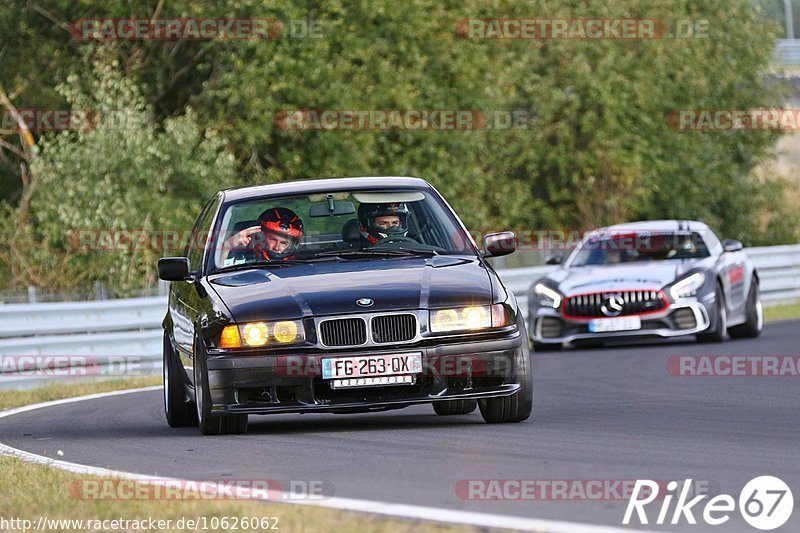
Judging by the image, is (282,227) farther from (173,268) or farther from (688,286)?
(688,286)

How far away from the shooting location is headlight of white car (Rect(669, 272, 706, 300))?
1822 cm

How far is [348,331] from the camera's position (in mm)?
9602

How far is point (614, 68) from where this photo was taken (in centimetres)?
3909

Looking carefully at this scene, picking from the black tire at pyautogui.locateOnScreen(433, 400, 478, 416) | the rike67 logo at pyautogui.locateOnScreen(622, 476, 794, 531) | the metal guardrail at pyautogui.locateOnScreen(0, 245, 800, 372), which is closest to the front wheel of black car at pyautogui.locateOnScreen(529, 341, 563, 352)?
the metal guardrail at pyautogui.locateOnScreen(0, 245, 800, 372)

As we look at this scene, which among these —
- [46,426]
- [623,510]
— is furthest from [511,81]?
[623,510]

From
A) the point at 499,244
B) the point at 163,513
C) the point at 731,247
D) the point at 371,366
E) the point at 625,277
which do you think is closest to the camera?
the point at 163,513

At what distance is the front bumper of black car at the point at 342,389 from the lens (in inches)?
378

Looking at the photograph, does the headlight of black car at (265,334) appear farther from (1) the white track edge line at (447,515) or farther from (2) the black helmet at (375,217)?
(1) the white track edge line at (447,515)

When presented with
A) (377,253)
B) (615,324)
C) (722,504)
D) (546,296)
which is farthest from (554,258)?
(722,504)

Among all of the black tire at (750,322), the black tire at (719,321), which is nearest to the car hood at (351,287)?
the black tire at (719,321)

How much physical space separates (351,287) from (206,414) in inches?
43.2

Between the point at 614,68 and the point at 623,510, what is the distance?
33.3 m

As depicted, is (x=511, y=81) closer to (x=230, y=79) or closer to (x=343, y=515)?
(x=230, y=79)

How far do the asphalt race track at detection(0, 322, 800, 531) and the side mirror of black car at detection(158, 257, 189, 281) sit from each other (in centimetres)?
96
